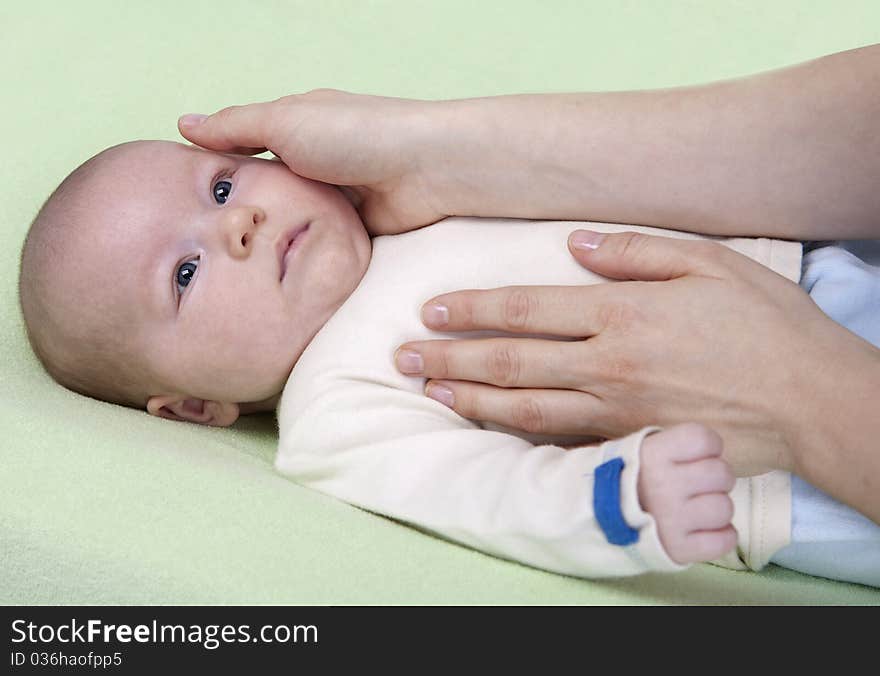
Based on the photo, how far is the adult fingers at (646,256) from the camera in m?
1.23

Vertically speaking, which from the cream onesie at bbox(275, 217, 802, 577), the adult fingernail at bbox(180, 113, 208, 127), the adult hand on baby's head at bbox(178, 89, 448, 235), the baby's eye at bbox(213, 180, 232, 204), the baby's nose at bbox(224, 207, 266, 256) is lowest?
the cream onesie at bbox(275, 217, 802, 577)

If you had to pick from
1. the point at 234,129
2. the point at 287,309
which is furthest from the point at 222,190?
the point at 287,309

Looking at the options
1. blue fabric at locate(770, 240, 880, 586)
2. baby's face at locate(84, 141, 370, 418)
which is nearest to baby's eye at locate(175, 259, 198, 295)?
baby's face at locate(84, 141, 370, 418)

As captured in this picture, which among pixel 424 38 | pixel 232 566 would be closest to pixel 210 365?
pixel 232 566

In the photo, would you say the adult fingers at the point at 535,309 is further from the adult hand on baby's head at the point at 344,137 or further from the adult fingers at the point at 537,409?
the adult hand on baby's head at the point at 344,137

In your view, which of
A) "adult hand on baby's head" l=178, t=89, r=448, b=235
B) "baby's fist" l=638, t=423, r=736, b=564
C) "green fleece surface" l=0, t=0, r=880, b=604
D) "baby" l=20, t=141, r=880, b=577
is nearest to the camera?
"baby's fist" l=638, t=423, r=736, b=564

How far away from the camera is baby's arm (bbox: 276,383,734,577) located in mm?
977

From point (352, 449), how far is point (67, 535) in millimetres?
318

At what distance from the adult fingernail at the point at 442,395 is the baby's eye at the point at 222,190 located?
0.39 metres

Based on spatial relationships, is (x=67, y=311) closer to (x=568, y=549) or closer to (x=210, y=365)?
(x=210, y=365)

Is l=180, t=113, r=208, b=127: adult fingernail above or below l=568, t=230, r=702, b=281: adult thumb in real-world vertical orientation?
above

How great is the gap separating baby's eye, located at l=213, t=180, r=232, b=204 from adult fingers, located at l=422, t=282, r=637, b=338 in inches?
12.9

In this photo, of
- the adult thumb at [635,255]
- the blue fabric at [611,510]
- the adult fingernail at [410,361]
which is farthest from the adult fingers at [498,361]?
the blue fabric at [611,510]

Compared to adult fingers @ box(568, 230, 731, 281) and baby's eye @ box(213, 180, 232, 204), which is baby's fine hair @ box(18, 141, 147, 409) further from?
adult fingers @ box(568, 230, 731, 281)
